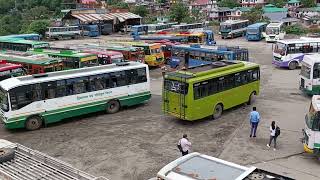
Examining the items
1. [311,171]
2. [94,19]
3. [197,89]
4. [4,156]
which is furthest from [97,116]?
[94,19]

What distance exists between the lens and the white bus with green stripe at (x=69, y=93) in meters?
17.0

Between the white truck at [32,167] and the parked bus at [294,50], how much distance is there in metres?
25.7

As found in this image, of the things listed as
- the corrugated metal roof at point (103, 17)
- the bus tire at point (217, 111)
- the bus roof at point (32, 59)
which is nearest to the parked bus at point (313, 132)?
the bus tire at point (217, 111)

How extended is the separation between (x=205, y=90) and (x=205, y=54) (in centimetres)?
1194

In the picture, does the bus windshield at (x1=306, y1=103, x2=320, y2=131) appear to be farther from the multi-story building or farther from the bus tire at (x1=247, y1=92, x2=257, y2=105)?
the multi-story building

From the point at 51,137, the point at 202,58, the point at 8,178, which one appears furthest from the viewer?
the point at 202,58

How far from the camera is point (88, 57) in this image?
26.9 metres

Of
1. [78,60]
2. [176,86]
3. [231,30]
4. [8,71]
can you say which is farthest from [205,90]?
[231,30]

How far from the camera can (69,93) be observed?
18.3m

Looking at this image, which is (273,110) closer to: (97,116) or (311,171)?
(311,171)

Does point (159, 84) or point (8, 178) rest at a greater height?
point (8, 178)

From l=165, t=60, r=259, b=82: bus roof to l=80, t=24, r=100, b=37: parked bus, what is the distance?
39750mm

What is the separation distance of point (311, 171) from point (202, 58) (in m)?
17.4

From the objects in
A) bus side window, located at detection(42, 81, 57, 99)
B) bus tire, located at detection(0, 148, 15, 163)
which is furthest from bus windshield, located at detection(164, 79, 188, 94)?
bus tire, located at detection(0, 148, 15, 163)
